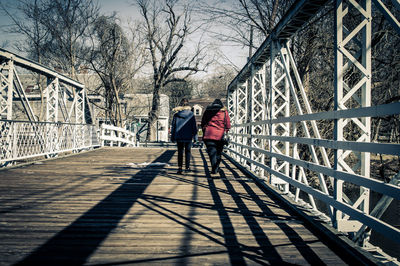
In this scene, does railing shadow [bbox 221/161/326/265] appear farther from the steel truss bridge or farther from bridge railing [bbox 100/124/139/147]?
bridge railing [bbox 100/124/139/147]

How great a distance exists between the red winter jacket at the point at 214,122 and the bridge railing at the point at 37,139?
500 cm

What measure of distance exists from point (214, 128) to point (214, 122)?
150 millimetres

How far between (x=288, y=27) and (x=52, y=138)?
9.04 meters

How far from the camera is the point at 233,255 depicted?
9.86ft

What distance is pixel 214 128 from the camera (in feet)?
25.9

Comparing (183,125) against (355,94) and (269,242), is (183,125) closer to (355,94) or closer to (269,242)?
(355,94)

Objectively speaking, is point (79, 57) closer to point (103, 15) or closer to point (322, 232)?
point (103, 15)

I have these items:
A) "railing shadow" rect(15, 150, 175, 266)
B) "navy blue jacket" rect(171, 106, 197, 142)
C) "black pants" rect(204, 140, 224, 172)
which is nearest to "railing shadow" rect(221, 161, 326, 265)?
"railing shadow" rect(15, 150, 175, 266)

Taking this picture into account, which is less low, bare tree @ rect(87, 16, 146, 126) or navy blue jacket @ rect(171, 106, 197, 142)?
bare tree @ rect(87, 16, 146, 126)

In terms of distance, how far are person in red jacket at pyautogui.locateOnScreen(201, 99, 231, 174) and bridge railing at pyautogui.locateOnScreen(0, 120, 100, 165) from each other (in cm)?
502

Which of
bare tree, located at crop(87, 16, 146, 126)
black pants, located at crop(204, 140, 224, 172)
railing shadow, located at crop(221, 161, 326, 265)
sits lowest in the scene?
railing shadow, located at crop(221, 161, 326, 265)

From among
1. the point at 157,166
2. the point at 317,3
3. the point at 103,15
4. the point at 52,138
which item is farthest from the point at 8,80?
the point at 103,15

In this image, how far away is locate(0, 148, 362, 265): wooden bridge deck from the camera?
9.67ft

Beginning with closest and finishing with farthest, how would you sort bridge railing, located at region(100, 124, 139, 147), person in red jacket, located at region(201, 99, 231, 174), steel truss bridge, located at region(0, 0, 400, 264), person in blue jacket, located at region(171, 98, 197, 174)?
1. steel truss bridge, located at region(0, 0, 400, 264)
2. person in red jacket, located at region(201, 99, 231, 174)
3. person in blue jacket, located at region(171, 98, 197, 174)
4. bridge railing, located at region(100, 124, 139, 147)
